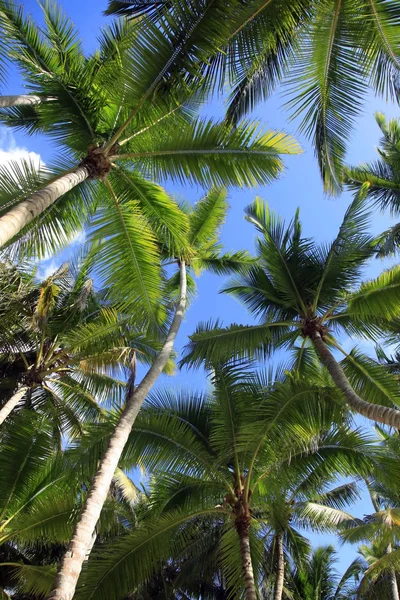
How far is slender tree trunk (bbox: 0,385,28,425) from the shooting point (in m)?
9.41

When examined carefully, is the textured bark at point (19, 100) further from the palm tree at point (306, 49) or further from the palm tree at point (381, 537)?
the palm tree at point (381, 537)

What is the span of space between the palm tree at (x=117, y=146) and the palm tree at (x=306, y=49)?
643 millimetres

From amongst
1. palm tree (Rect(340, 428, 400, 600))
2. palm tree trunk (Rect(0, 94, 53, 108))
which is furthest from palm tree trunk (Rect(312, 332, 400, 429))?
palm tree trunk (Rect(0, 94, 53, 108))

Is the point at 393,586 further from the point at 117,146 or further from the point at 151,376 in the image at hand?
the point at 117,146

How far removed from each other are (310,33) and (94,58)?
3.40 meters

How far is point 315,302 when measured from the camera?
10391 millimetres

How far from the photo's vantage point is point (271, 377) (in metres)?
9.91

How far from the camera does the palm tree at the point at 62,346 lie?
10336mm

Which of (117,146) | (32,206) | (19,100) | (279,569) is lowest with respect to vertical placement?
(279,569)

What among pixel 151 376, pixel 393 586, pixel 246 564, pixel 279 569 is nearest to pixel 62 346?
pixel 151 376

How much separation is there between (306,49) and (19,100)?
15.0ft

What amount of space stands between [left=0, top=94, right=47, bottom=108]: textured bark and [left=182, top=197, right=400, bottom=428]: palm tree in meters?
5.24

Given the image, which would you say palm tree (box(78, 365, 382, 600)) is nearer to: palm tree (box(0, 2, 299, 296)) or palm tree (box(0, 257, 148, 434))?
palm tree (box(0, 257, 148, 434))

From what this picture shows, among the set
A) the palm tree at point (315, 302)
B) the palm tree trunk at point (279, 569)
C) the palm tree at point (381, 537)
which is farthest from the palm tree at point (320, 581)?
the palm tree at point (315, 302)
